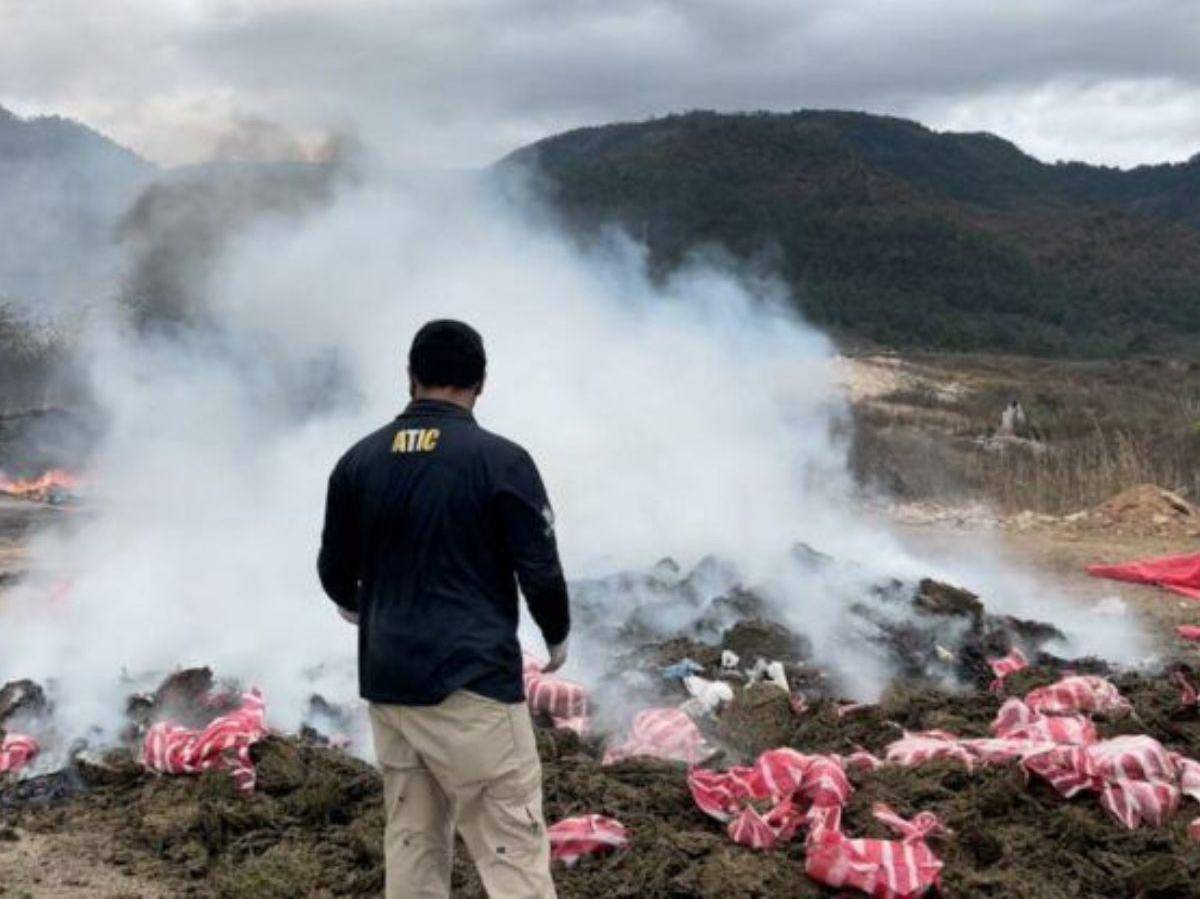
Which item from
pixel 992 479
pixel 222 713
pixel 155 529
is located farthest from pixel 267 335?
pixel 992 479

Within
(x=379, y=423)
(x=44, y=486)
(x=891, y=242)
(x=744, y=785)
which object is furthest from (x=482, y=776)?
(x=891, y=242)

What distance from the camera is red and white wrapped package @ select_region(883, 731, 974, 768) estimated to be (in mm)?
5152

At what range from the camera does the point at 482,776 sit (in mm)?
3268

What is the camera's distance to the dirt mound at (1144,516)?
1282 cm

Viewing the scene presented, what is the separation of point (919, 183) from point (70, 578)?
10836 centimetres

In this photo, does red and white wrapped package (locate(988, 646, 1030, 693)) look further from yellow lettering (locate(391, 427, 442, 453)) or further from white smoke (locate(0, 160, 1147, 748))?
yellow lettering (locate(391, 427, 442, 453))

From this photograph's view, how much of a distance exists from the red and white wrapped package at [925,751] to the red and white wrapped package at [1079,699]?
794mm

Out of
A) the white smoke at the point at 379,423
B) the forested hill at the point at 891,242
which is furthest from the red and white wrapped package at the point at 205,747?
the forested hill at the point at 891,242

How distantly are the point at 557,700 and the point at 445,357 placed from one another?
3.07 meters

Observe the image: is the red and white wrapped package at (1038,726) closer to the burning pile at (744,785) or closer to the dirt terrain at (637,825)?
the burning pile at (744,785)

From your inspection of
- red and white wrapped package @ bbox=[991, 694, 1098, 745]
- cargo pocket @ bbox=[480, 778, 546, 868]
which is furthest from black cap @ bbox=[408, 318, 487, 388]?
red and white wrapped package @ bbox=[991, 694, 1098, 745]

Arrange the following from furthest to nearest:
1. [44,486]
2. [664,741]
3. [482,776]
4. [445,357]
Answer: [44,486] → [664,741] → [445,357] → [482,776]

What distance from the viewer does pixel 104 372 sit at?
1229 centimetres

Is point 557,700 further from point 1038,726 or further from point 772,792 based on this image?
point 1038,726
